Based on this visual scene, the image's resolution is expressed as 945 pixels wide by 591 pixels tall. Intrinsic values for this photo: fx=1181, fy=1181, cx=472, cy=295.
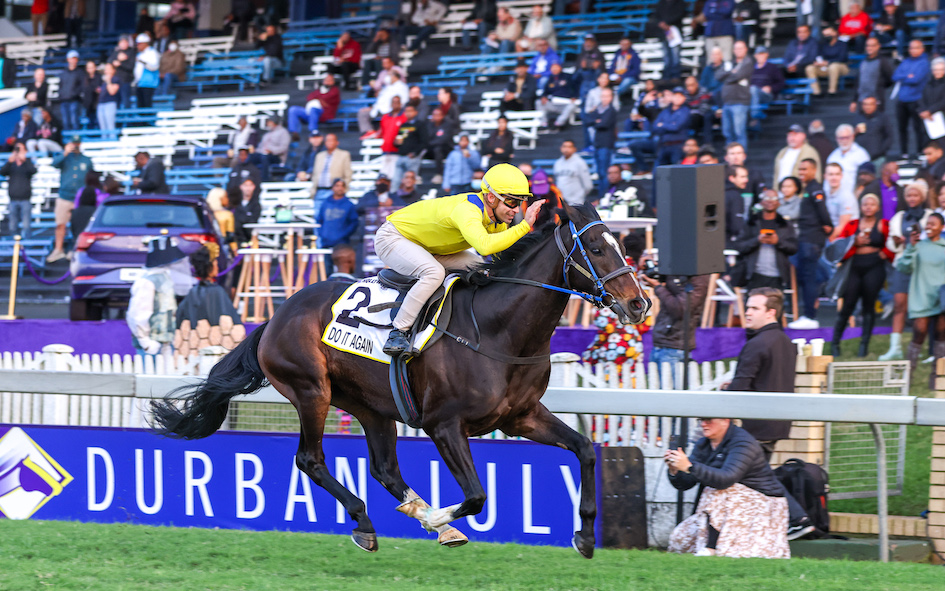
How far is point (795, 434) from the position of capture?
7.82 m

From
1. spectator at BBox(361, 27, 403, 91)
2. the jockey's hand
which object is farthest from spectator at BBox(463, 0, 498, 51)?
the jockey's hand

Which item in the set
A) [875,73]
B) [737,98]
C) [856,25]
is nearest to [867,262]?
[875,73]

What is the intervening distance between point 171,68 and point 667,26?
11.6 meters

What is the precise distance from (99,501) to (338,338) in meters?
2.34

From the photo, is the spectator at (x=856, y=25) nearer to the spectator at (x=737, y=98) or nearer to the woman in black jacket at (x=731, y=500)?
the spectator at (x=737, y=98)

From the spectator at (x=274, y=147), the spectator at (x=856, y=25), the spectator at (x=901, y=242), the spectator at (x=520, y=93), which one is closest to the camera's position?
the spectator at (x=901, y=242)

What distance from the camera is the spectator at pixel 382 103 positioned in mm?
19270

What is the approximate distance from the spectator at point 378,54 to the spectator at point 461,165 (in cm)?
552

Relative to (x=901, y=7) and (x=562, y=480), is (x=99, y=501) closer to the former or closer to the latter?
(x=562, y=480)

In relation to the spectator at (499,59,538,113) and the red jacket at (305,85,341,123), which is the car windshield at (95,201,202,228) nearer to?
the spectator at (499,59,538,113)

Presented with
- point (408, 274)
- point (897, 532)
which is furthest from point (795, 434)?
point (408, 274)

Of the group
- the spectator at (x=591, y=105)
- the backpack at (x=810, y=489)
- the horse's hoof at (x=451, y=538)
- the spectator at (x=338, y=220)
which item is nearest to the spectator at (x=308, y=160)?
the spectator at (x=338, y=220)

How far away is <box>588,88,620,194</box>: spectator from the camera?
15625mm

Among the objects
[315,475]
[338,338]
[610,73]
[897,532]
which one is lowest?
[897,532]
